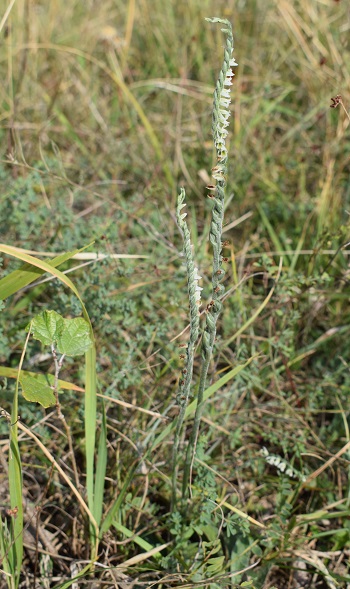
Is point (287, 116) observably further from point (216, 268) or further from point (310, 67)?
point (216, 268)

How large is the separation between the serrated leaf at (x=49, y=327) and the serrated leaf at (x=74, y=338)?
0.04ft

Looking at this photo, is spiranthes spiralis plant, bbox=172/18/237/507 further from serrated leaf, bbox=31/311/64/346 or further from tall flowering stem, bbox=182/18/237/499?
serrated leaf, bbox=31/311/64/346

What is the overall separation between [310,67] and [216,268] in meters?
2.06

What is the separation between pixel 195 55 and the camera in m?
3.54

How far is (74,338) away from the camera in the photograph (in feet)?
4.91

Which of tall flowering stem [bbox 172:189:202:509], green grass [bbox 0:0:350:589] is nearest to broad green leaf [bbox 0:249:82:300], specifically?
green grass [bbox 0:0:350:589]

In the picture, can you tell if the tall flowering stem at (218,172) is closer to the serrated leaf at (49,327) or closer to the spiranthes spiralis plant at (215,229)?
the spiranthes spiralis plant at (215,229)

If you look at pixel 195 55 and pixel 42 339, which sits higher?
pixel 195 55

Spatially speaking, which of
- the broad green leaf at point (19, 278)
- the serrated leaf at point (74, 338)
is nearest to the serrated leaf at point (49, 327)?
the serrated leaf at point (74, 338)

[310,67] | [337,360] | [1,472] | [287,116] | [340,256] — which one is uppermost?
[310,67]

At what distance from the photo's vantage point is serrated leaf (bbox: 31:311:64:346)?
1.48 metres

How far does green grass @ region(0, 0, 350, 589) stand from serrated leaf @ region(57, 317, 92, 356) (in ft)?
0.28

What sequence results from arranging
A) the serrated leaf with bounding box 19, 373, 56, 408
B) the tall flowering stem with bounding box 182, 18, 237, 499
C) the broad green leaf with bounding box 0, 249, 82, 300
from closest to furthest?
the tall flowering stem with bounding box 182, 18, 237, 499 < the serrated leaf with bounding box 19, 373, 56, 408 < the broad green leaf with bounding box 0, 249, 82, 300

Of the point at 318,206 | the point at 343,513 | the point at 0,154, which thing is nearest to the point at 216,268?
the point at 343,513
